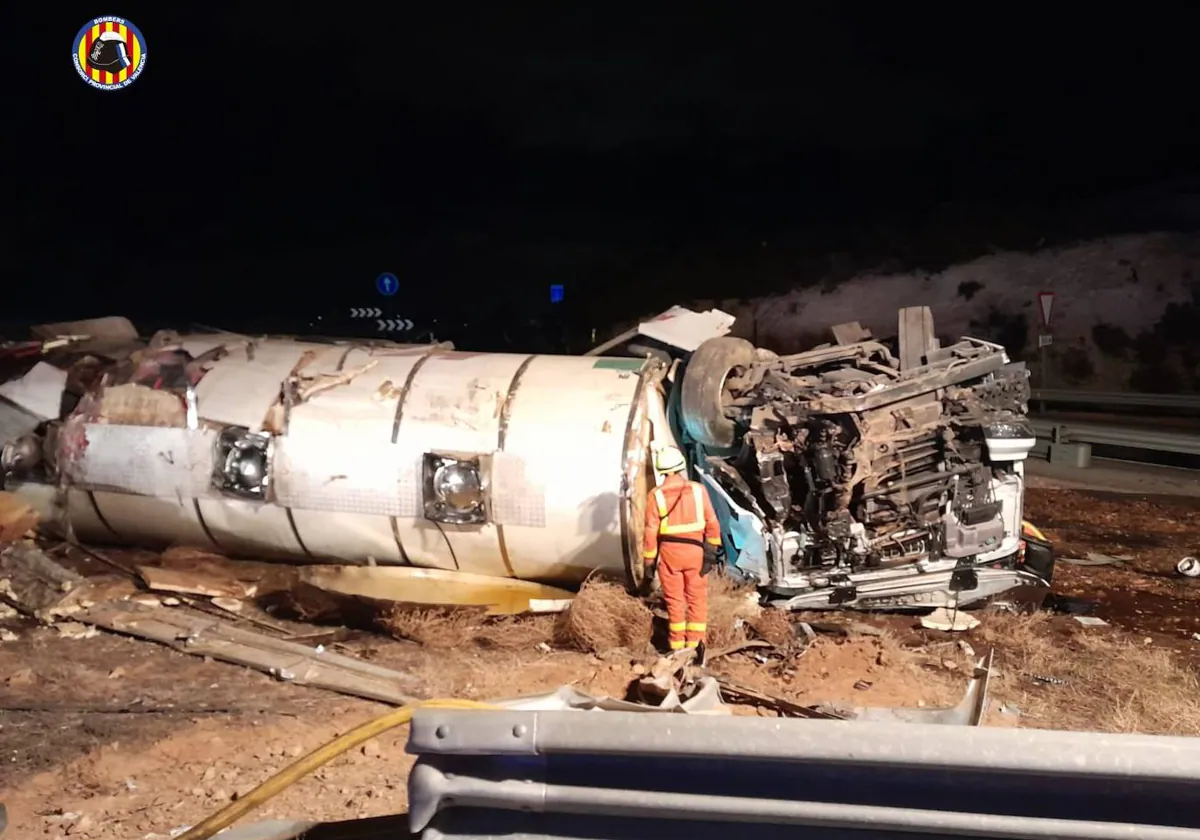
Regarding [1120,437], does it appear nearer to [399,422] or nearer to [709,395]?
[709,395]

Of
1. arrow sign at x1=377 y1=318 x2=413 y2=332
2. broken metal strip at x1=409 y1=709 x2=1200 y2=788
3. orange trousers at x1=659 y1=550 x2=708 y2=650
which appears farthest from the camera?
arrow sign at x1=377 y1=318 x2=413 y2=332

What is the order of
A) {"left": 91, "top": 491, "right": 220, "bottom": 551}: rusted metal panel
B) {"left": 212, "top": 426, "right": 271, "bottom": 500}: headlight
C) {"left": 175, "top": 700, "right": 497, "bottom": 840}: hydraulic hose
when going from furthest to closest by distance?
{"left": 91, "top": 491, "right": 220, "bottom": 551}: rusted metal panel → {"left": 212, "top": 426, "right": 271, "bottom": 500}: headlight → {"left": 175, "top": 700, "right": 497, "bottom": 840}: hydraulic hose

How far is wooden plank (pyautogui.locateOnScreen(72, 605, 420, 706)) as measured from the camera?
16.4 ft

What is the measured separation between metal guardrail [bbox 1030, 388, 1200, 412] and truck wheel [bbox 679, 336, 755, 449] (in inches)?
346

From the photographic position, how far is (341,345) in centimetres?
698

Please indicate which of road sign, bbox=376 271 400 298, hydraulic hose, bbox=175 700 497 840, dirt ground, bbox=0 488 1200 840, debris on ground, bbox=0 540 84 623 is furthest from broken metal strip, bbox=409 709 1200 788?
road sign, bbox=376 271 400 298

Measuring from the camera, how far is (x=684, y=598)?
5.46 meters

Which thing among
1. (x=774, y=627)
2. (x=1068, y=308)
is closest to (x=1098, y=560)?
(x=774, y=627)

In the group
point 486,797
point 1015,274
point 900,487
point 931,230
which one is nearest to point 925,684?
point 900,487

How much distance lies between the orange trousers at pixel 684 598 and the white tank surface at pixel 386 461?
0.45m

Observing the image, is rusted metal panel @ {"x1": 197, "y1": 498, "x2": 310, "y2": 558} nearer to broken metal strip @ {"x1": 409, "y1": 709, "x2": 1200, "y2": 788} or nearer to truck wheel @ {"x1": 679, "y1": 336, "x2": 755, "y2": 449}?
truck wheel @ {"x1": 679, "y1": 336, "x2": 755, "y2": 449}

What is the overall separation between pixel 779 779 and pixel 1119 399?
1308 cm

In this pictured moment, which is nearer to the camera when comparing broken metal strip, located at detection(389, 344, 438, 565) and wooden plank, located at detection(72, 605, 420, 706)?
wooden plank, located at detection(72, 605, 420, 706)

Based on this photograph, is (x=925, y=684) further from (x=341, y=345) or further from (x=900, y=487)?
(x=341, y=345)
